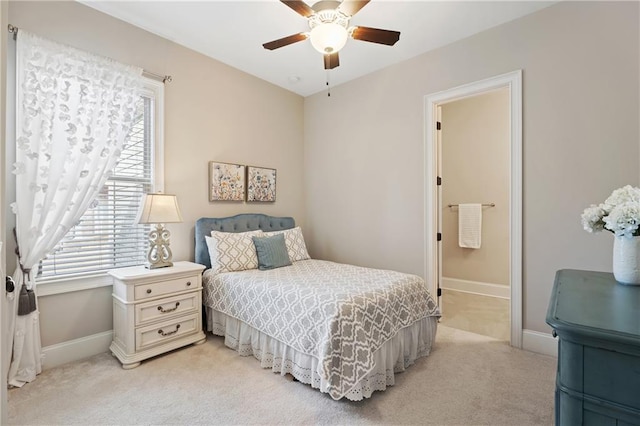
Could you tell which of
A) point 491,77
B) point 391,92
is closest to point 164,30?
point 391,92

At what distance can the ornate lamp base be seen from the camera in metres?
2.63

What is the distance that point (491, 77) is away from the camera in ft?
9.15

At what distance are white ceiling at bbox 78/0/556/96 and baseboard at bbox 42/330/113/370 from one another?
2.74 m

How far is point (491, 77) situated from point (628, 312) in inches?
97.0

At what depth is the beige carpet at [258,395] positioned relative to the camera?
68.5 inches

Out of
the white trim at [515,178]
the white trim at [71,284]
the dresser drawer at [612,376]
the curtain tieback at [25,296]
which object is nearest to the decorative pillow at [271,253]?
the white trim at [71,284]

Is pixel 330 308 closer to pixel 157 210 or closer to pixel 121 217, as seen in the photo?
pixel 157 210

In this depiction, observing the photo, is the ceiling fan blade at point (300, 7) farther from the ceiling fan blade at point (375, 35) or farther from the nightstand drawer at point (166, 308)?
the nightstand drawer at point (166, 308)

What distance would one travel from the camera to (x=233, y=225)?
338cm

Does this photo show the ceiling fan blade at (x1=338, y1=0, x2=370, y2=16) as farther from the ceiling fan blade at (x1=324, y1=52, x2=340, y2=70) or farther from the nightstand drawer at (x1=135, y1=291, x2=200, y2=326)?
the nightstand drawer at (x1=135, y1=291, x2=200, y2=326)

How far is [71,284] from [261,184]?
2123 millimetres

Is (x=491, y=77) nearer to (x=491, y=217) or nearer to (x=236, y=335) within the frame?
(x=491, y=217)

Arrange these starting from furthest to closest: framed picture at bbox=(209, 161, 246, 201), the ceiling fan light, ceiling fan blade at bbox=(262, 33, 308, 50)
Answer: framed picture at bbox=(209, 161, 246, 201) → ceiling fan blade at bbox=(262, 33, 308, 50) → the ceiling fan light

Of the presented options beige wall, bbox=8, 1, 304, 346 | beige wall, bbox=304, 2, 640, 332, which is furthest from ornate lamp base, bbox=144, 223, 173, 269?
beige wall, bbox=304, 2, 640, 332
